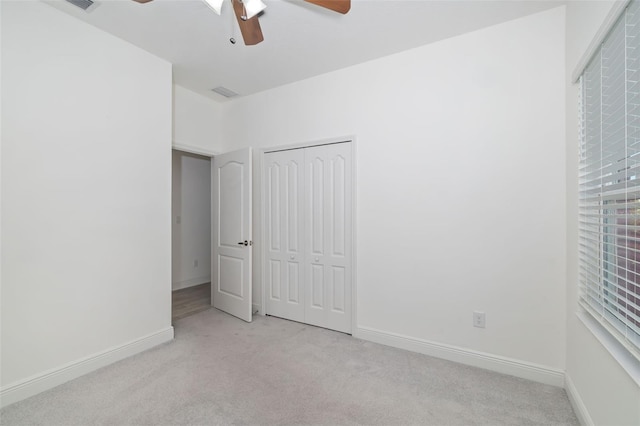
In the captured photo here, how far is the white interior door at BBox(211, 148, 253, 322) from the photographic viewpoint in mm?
3332

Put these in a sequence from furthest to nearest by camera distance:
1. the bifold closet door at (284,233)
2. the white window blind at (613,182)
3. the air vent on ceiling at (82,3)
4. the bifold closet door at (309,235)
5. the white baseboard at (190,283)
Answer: the white baseboard at (190,283)
the bifold closet door at (284,233)
the bifold closet door at (309,235)
the air vent on ceiling at (82,3)
the white window blind at (613,182)

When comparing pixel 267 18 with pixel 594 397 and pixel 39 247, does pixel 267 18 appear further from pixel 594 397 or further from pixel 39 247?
pixel 594 397

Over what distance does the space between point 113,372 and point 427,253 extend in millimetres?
2771

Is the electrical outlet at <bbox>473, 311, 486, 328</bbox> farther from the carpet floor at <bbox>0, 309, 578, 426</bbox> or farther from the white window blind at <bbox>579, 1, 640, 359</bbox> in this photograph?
the white window blind at <bbox>579, 1, 640, 359</bbox>

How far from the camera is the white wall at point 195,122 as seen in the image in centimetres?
340

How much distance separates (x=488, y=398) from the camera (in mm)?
1936

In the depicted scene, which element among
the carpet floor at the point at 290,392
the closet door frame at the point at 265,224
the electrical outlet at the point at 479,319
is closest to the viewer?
the carpet floor at the point at 290,392

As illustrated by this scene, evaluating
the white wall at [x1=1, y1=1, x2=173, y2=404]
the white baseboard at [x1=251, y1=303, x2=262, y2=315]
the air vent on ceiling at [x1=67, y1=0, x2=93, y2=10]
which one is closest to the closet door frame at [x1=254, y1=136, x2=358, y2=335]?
the white baseboard at [x1=251, y1=303, x2=262, y2=315]

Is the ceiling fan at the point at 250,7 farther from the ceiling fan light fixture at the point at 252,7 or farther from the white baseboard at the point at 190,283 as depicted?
the white baseboard at the point at 190,283

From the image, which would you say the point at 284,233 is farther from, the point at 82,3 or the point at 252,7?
the point at 82,3

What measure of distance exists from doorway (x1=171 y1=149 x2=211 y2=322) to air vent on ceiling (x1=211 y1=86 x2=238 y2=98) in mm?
1574

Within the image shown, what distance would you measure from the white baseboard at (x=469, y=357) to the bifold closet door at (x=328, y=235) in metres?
0.37

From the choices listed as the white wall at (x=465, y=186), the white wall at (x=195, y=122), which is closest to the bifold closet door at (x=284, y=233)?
the white wall at (x=465, y=186)

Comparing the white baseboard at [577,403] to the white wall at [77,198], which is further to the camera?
the white wall at [77,198]
